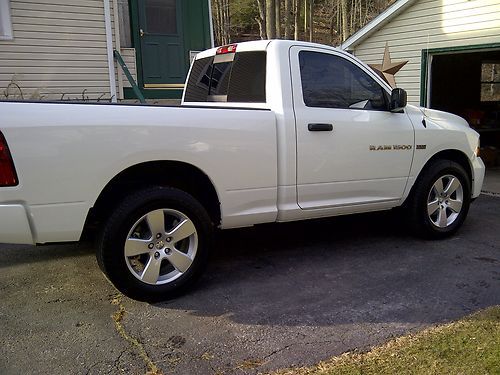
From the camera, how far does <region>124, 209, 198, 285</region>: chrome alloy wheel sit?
3.64 meters

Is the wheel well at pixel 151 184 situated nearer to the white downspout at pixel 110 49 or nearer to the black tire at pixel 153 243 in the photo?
the black tire at pixel 153 243

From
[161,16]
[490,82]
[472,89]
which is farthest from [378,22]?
[490,82]

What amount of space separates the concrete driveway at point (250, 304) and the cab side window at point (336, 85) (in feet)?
4.92

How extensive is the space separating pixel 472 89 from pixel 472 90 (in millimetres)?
30

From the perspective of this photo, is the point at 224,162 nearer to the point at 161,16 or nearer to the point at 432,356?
the point at 432,356

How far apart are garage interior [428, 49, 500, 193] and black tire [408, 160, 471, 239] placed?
8.16 metres

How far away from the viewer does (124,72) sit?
32.4 feet

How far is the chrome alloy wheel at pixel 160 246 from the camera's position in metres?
3.64

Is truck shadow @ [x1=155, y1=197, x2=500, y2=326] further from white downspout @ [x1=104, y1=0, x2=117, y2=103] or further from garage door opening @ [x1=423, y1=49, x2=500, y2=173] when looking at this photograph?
garage door opening @ [x1=423, y1=49, x2=500, y2=173]

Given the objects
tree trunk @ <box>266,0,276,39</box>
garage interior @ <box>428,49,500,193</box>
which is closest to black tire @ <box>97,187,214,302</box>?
garage interior @ <box>428,49,500,193</box>

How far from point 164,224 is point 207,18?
8597 mm

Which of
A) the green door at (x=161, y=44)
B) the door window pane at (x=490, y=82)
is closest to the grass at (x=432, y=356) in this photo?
the green door at (x=161, y=44)

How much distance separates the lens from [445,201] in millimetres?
5270

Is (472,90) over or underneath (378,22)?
underneath
